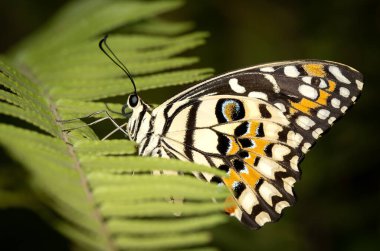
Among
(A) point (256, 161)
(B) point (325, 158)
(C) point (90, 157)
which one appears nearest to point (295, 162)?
(A) point (256, 161)

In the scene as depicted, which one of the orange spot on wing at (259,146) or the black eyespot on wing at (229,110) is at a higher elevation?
the black eyespot on wing at (229,110)

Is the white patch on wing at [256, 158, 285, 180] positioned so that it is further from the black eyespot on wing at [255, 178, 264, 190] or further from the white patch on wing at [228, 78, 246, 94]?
the white patch on wing at [228, 78, 246, 94]

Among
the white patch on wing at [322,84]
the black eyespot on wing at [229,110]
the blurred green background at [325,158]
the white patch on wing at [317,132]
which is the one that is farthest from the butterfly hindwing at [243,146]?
the blurred green background at [325,158]

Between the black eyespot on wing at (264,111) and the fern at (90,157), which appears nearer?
the fern at (90,157)

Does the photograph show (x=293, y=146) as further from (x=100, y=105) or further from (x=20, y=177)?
(x=20, y=177)

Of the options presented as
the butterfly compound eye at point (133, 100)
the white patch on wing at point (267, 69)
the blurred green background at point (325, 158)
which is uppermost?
the butterfly compound eye at point (133, 100)

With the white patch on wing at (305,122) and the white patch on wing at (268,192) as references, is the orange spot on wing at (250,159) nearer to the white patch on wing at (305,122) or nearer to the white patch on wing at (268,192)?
the white patch on wing at (268,192)

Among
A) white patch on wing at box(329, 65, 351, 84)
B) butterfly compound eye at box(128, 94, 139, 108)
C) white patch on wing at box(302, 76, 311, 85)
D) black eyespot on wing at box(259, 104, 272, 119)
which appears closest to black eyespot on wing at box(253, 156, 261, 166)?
black eyespot on wing at box(259, 104, 272, 119)

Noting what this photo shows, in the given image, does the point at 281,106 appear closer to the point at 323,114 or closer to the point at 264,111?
the point at 264,111
